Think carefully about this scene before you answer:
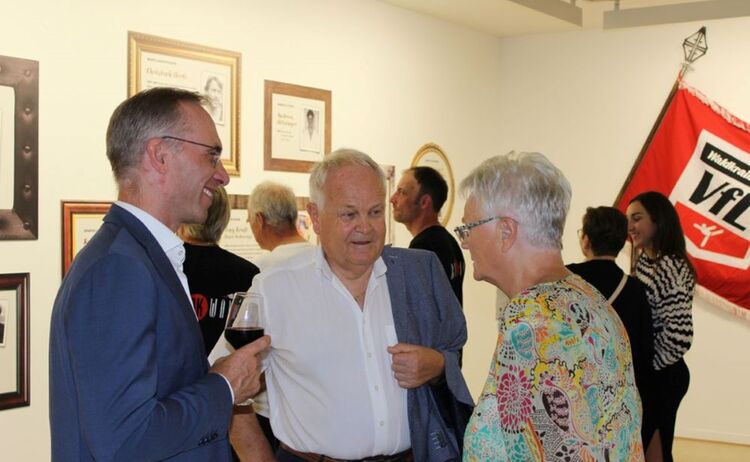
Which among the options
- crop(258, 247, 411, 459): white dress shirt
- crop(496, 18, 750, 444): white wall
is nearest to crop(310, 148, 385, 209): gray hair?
crop(258, 247, 411, 459): white dress shirt

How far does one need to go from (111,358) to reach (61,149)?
2981 millimetres

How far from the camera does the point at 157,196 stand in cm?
192

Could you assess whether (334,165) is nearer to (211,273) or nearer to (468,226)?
(468,226)

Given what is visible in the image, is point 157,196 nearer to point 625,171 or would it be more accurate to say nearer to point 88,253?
point 88,253

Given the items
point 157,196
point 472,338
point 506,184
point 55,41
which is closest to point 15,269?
point 55,41

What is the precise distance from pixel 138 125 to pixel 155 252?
30 cm

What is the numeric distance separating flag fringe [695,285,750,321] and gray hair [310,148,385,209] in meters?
5.24

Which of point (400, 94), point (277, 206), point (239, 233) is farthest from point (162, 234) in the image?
point (400, 94)

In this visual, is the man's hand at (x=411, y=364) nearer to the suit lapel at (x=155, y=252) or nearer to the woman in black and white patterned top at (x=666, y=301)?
the suit lapel at (x=155, y=252)

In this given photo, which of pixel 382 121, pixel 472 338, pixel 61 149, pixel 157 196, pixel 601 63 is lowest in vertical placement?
pixel 472 338

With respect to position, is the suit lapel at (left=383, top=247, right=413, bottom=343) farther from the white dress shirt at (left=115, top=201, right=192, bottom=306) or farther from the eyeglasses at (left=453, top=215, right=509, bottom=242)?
the white dress shirt at (left=115, top=201, right=192, bottom=306)

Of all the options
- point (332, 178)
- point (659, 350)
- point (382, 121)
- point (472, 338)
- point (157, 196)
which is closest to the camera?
point (157, 196)

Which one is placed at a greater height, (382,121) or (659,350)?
(382,121)

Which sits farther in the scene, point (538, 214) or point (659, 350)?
point (659, 350)
